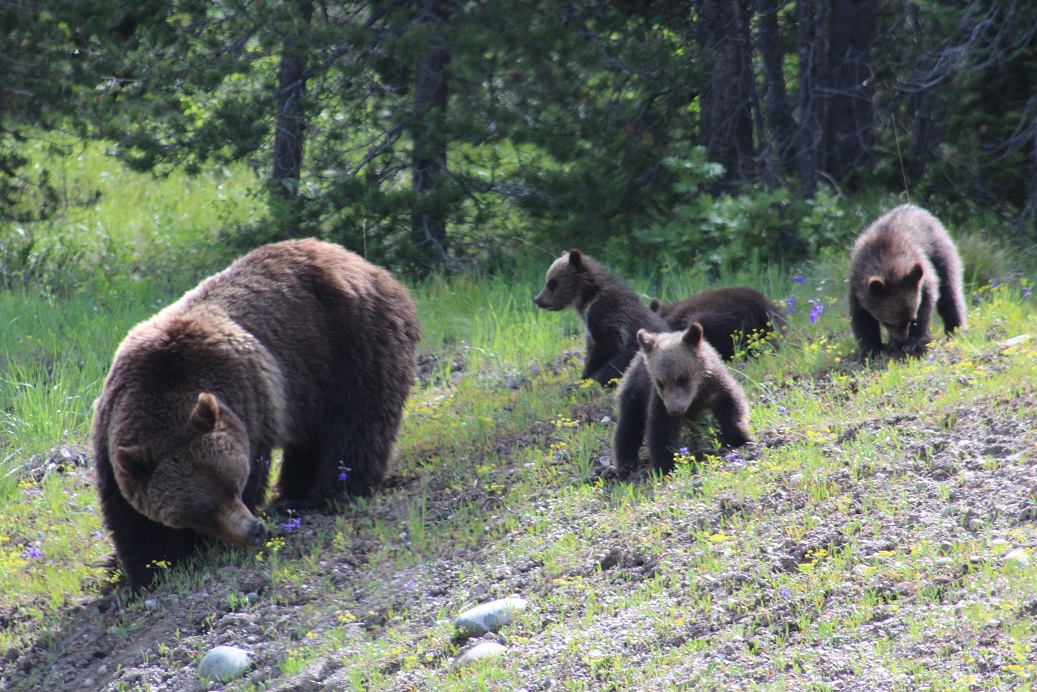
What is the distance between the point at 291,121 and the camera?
12.0m

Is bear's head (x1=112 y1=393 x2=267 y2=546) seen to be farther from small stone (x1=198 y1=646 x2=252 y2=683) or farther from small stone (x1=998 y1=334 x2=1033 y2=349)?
small stone (x1=998 y1=334 x2=1033 y2=349)

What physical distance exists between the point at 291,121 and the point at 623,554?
305 inches

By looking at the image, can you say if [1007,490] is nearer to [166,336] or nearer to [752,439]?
[752,439]

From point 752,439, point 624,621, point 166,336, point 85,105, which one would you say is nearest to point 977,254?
point 752,439

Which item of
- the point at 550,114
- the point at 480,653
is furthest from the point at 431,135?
the point at 480,653

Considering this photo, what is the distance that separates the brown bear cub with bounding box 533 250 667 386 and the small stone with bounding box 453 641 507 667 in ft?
11.3

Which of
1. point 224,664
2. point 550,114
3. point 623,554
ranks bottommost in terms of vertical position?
point 224,664

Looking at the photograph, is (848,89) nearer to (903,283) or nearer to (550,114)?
(550,114)

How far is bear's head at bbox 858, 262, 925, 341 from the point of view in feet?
24.6

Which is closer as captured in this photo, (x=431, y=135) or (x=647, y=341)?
(x=647, y=341)

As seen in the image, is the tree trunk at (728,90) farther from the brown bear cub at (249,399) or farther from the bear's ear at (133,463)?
the bear's ear at (133,463)

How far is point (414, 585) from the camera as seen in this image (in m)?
5.81

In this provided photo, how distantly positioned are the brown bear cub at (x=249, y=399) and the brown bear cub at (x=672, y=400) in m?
1.51

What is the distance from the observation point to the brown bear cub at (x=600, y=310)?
327 inches
